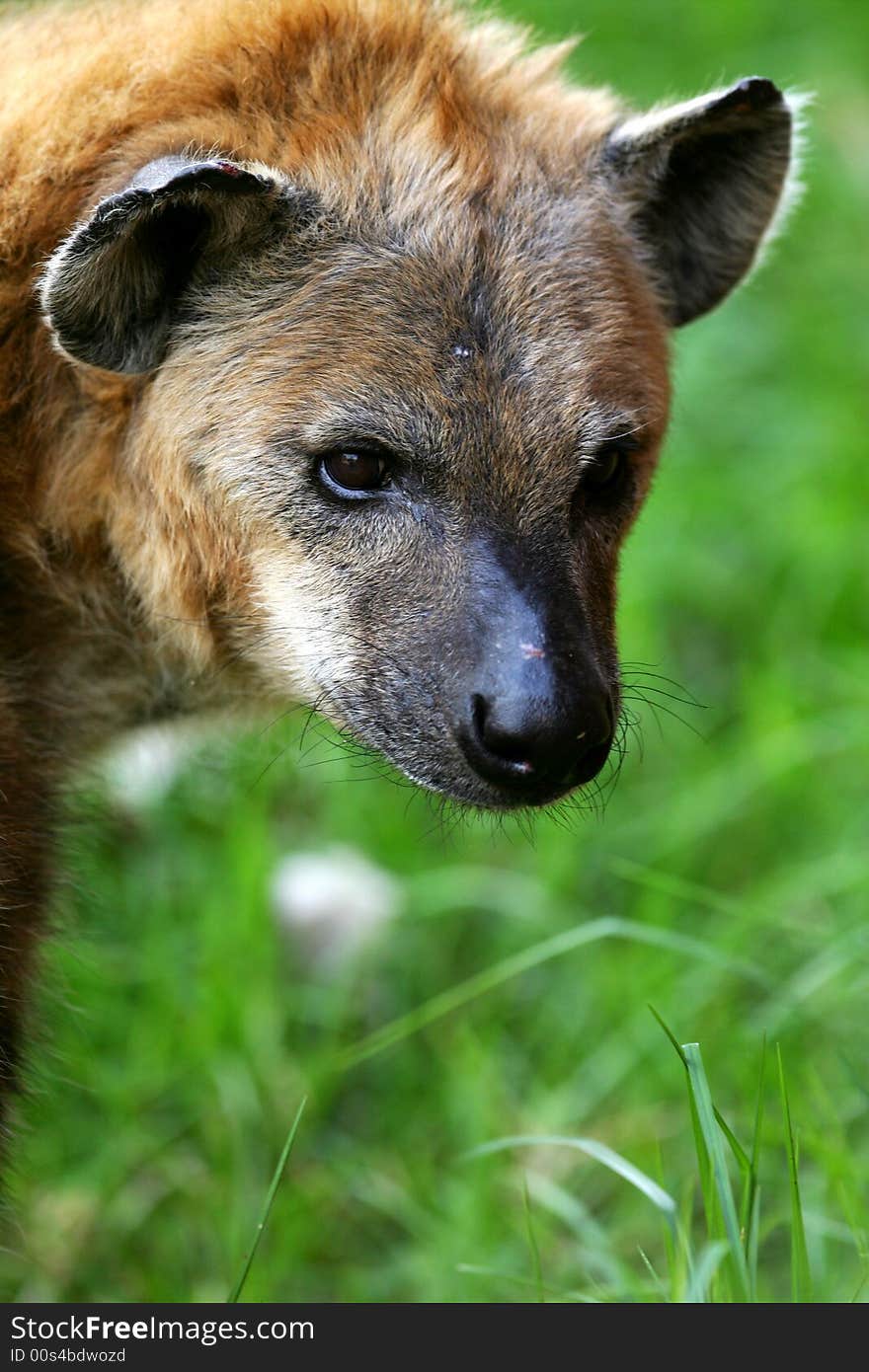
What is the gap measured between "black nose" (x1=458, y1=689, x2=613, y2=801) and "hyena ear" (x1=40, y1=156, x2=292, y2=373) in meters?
0.96

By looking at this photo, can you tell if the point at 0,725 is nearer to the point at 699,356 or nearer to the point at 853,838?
the point at 853,838

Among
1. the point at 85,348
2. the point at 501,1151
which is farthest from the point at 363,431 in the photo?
the point at 501,1151

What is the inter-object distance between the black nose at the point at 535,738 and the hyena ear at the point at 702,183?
3.96 ft

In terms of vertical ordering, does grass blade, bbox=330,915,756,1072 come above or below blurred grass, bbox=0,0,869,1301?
above

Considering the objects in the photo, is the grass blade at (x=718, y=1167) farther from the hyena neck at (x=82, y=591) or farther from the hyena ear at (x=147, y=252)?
the hyena ear at (x=147, y=252)

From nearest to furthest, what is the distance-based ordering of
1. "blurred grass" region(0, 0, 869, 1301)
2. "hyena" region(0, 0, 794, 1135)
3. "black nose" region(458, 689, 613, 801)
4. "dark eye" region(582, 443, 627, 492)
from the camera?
1. "black nose" region(458, 689, 613, 801)
2. "hyena" region(0, 0, 794, 1135)
3. "dark eye" region(582, 443, 627, 492)
4. "blurred grass" region(0, 0, 869, 1301)

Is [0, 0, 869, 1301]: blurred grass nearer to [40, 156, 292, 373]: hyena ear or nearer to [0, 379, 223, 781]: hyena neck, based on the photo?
[0, 379, 223, 781]: hyena neck

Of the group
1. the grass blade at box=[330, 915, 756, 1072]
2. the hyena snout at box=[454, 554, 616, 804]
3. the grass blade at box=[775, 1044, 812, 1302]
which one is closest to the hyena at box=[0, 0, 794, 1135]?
the hyena snout at box=[454, 554, 616, 804]

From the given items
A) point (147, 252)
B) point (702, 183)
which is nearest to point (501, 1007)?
point (702, 183)

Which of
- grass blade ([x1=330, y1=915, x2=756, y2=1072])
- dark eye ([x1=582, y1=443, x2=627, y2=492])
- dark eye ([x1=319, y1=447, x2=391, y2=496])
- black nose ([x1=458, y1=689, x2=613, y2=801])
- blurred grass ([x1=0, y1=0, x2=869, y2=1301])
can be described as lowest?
blurred grass ([x1=0, y1=0, x2=869, y2=1301])

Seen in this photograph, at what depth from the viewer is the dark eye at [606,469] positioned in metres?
3.20

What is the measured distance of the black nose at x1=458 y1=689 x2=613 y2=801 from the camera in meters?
2.89

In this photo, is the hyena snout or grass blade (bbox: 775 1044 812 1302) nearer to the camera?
grass blade (bbox: 775 1044 812 1302)

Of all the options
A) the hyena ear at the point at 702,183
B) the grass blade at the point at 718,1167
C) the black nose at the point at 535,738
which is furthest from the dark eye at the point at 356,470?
the grass blade at the point at 718,1167
